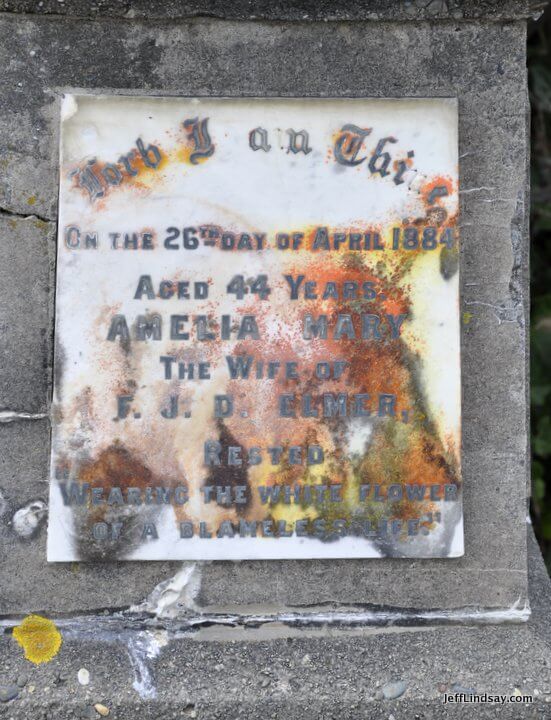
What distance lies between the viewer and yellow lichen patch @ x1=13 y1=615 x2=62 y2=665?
5.19 ft

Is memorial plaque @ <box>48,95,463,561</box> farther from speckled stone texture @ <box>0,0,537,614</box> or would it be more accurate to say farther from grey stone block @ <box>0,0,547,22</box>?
grey stone block @ <box>0,0,547,22</box>

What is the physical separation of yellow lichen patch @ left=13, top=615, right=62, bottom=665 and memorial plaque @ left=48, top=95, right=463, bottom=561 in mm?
194

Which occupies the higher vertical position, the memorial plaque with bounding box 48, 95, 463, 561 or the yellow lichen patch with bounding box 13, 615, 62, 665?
the memorial plaque with bounding box 48, 95, 463, 561

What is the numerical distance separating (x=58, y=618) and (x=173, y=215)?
3.49 ft

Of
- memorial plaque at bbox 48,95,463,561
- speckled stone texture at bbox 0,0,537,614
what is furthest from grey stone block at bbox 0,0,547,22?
memorial plaque at bbox 48,95,463,561

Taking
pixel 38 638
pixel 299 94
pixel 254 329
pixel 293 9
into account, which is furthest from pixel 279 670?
pixel 293 9

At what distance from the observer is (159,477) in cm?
157

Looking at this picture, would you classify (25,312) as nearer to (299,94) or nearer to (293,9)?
(299,94)

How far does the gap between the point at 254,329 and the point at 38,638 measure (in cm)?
95

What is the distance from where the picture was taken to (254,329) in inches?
62.0

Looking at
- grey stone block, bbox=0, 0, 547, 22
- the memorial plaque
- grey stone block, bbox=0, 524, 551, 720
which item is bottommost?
grey stone block, bbox=0, 524, 551, 720

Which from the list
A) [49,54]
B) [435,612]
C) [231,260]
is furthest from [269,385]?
[49,54]

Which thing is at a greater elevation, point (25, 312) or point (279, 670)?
point (25, 312)

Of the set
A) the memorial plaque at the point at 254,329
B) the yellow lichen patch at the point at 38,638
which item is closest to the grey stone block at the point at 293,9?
the memorial plaque at the point at 254,329
